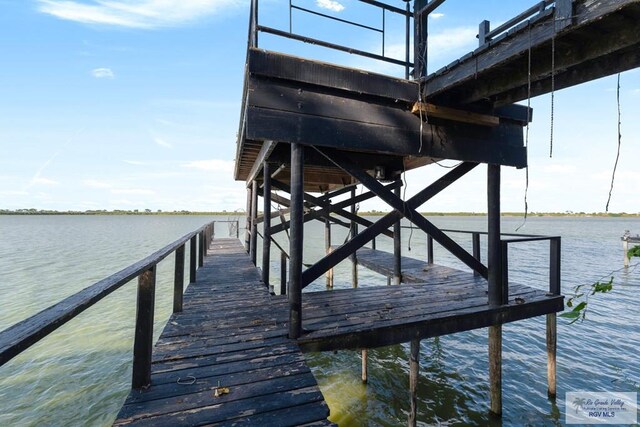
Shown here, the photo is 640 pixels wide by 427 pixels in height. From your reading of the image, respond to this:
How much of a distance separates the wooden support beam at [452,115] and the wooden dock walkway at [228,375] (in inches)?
141

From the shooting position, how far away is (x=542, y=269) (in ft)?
62.8

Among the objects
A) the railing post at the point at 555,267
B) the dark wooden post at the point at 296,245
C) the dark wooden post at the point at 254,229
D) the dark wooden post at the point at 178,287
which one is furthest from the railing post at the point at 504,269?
the dark wooden post at the point at 254,229

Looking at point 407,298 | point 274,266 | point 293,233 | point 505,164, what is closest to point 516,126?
point 505,164

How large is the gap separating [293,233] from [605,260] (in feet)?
98.9

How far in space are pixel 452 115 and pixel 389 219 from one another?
5.86ft

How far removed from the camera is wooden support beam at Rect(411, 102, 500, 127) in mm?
4234

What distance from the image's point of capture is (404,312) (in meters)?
4.67

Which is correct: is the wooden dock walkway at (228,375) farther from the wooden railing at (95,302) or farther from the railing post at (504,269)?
the railing post at (504,269)

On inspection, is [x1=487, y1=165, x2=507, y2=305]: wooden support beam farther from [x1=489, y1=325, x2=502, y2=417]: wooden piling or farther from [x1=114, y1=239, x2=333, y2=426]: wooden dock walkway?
[x1=114, y1=239, x2=333, y2=426]: wooden dock walkway

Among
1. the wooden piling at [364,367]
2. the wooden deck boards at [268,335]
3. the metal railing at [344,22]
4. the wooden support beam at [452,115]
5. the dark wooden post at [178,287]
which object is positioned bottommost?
the wooden piling at [364,367]

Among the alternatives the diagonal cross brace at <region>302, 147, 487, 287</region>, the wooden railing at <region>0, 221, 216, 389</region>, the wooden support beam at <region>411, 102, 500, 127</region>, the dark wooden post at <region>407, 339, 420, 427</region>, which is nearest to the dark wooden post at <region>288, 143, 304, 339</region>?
the diagonal cross brace at <region>302, 147, 487, 287</region>

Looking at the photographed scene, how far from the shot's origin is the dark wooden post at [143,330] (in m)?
2.69
